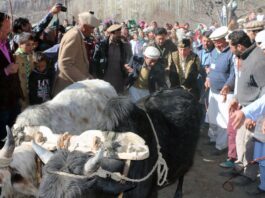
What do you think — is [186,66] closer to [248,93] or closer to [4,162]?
[248,93]

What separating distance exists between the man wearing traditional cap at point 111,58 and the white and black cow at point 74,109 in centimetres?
252

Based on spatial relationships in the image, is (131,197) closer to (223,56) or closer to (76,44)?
(76,44)

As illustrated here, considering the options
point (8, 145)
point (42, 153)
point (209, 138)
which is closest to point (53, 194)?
point (42, 153)

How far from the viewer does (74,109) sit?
13.2 ft

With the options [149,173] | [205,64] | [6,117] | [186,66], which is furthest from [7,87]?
[205,64]

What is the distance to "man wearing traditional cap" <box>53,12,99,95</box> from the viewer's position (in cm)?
479

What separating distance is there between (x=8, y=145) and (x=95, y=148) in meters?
0.61

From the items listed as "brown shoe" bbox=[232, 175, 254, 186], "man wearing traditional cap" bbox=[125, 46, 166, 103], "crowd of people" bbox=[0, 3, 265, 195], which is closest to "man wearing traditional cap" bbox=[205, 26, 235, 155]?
"crowd of people" bbox=[0, 3, 265, 195]

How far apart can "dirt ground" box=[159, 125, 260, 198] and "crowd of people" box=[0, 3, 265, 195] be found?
160mm

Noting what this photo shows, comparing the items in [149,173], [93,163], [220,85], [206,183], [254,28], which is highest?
[254,28]

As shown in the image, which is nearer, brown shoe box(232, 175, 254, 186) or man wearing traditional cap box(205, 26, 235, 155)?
brown shoe box(232, 175, 254, 186)

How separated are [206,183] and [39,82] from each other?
265 cm

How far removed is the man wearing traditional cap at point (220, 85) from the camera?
5.94 meters

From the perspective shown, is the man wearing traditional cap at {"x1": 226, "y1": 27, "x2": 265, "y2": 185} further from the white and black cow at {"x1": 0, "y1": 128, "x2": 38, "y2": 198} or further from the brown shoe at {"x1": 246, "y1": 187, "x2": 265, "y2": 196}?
A: the white and black cow at {"x1": 0, "y1": 128, "x2": 38, "y2": 198}
